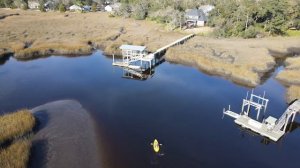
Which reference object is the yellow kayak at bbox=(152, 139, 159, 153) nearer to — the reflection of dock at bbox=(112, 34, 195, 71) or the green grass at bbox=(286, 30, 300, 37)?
the reflection of dock at bbox=(112, 34, 195, 71)

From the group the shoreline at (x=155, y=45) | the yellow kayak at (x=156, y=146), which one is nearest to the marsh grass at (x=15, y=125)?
the yellow kayak at (x=156, y=146)

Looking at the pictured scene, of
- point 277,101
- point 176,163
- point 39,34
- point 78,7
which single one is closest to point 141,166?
point 176,163

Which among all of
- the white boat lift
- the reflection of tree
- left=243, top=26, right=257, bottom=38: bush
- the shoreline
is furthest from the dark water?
left=243, top=26, right=257, bottom=38: bush

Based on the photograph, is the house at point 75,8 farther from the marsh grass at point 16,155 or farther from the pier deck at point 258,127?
the pier deck at point 258,127

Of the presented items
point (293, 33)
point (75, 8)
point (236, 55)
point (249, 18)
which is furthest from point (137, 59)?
point (75, 8)

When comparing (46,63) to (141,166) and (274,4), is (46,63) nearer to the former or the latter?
(141,166)

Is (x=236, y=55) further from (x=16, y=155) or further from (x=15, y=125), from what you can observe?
(x=16, y=155)
